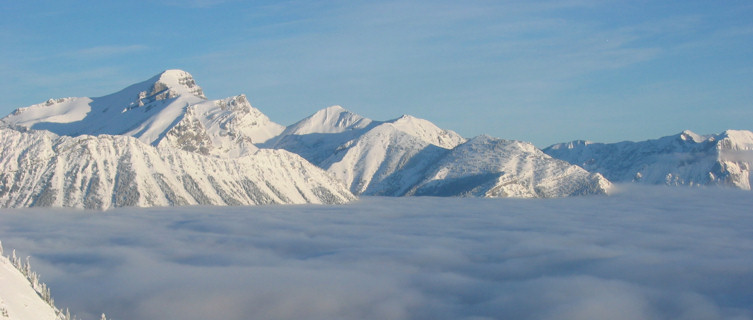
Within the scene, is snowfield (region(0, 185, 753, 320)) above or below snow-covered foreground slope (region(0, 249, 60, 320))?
below

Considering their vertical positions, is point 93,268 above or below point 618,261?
above

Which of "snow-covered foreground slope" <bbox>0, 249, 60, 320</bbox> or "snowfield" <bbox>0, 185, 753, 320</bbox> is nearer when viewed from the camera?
"snow-covered foreground slope" <bbox>0, 249, 60, 320</bbox>

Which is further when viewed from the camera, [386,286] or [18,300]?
[386,286]

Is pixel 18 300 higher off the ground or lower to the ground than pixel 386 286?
higher

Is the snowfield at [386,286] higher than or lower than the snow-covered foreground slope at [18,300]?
lower

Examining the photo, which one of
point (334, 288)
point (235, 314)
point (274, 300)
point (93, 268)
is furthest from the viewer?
point (93, 268)

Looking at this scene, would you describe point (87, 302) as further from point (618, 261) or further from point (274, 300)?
point (618, 261)

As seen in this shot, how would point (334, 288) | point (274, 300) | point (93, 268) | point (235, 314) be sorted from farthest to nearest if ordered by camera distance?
point (93, 268) → point (334, 288) → point (274, 300) → point (235, 314)

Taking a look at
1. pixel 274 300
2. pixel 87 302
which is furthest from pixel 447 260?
pixel 87 302
